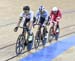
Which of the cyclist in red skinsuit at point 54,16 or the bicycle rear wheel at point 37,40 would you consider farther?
the cyclist in red skinsuit at point 54,16

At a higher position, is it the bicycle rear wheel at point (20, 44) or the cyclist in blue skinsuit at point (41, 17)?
the cyclist in blue skinsuit at point (41, 17)

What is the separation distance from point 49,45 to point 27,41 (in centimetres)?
215

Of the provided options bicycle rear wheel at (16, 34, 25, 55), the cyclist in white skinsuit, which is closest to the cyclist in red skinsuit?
the cyclist in white skinsuit

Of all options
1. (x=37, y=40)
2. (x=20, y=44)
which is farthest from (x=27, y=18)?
(x=37, y=40)

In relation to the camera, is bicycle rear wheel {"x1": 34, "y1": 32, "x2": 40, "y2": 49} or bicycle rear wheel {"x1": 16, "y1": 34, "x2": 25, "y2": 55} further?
bicycle rear wheel {"x1": 34, "y1": 32, "x2": 40, "y2": 49}

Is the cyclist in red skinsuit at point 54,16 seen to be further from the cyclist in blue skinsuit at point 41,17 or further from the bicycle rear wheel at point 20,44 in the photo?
the bicycle rear wheel at point 20,44

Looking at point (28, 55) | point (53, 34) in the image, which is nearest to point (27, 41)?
point (28, 55)

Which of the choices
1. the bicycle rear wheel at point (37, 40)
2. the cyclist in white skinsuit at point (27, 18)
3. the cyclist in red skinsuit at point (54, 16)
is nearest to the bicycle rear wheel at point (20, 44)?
the cyclist in white skinsuit at point (27, 18)

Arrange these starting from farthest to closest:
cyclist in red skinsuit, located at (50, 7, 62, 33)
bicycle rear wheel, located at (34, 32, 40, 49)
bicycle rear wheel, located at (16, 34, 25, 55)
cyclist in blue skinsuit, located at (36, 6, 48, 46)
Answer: cyclist in red skinsuit, located at (50, 7, 62, 33) → cyclist in blue skinsuit, located at (36, 6, 48, 46) → bicycle rear wheel, located at (34, 32, 40, 49) → bicycle rear wheel, located at (16, 34, 25, 55)

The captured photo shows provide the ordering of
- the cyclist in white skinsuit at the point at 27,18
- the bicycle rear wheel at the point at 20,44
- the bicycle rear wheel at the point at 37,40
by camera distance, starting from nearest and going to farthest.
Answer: the bicycle rear wheel at the point at 20,44 → the cyclist in white skinsuit at the point at 27,18 → the bicycle rear wheel at the point at 37,40

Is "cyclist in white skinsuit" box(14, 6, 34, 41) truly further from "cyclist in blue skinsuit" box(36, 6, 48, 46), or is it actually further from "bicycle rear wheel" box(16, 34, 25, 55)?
"cyclist in blue skinsuit" box(36, 6, 48, 46)

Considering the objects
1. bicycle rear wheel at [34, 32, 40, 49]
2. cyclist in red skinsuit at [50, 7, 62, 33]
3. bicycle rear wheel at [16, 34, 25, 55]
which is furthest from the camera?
cyclist in red skinsuit at [50, 7, 62, 33]

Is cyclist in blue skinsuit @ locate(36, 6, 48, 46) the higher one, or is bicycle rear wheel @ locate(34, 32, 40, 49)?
cyclist in blue skinsuit @ locate(36, 6, 48, 46)

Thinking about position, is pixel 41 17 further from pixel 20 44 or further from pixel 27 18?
pixel 20 44
